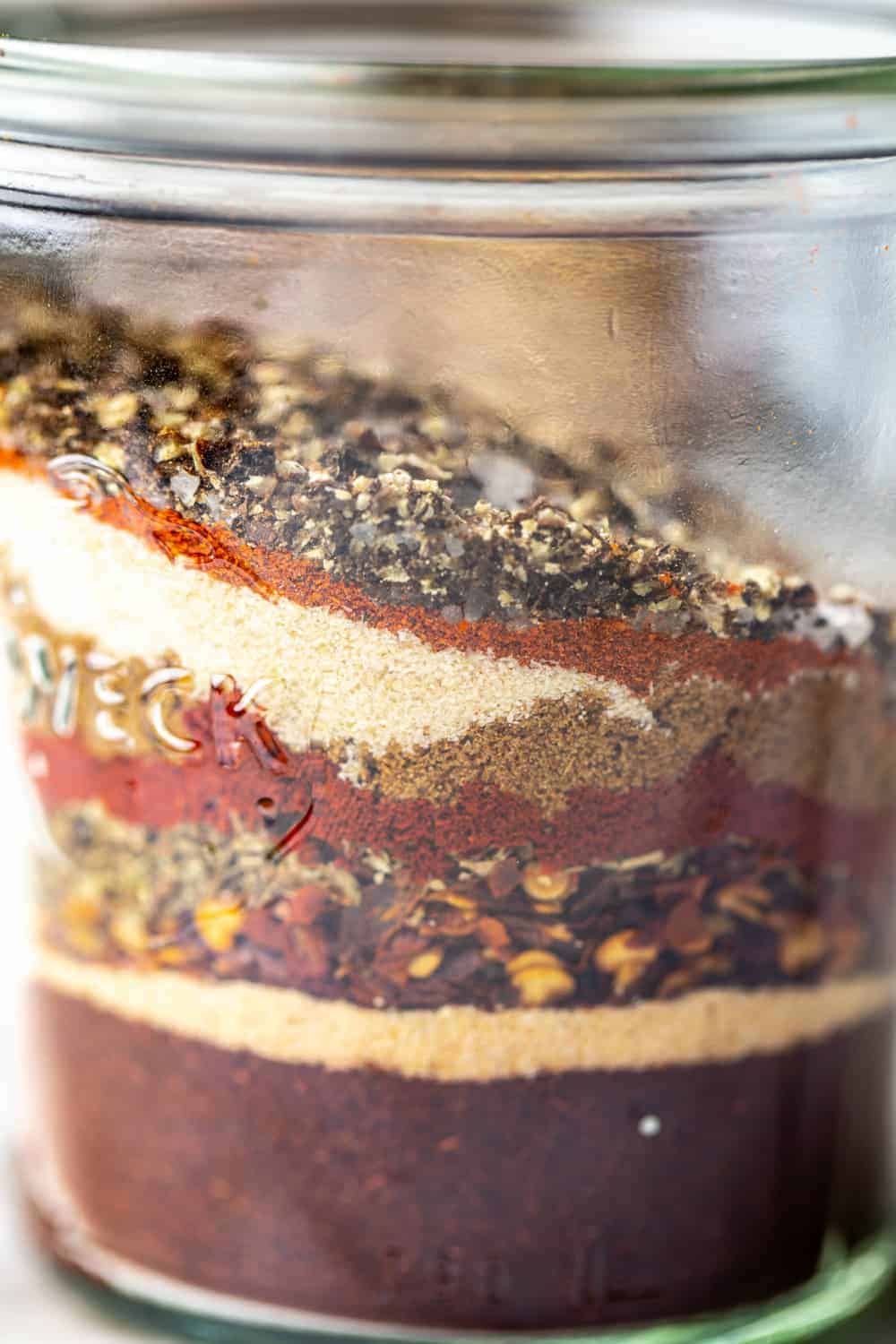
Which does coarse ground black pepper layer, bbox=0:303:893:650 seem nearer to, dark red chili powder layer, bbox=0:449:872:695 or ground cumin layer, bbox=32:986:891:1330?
dark red chili powder layer, bbox=0:449:872:695

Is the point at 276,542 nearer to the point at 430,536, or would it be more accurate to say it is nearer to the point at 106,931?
the point at 430,536

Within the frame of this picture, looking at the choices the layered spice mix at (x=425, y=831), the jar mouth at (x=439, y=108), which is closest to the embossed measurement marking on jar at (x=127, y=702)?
the layered spice mix at (x=425, y=831)

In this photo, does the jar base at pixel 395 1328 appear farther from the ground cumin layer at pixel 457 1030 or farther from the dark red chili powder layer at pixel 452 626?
the dark red chili powder layer at pixel 452 626

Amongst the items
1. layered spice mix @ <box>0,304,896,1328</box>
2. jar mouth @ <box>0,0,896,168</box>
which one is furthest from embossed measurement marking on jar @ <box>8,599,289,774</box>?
jar mouth @ <box>0,0,896,168</box>

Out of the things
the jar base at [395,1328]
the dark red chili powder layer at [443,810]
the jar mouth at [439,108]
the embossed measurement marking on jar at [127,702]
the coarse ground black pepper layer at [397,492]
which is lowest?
the jar base at [395,1328]

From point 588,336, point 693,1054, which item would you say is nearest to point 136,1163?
point 693,1054

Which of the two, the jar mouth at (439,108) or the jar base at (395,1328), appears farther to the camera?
the jar base at (395,1328)
